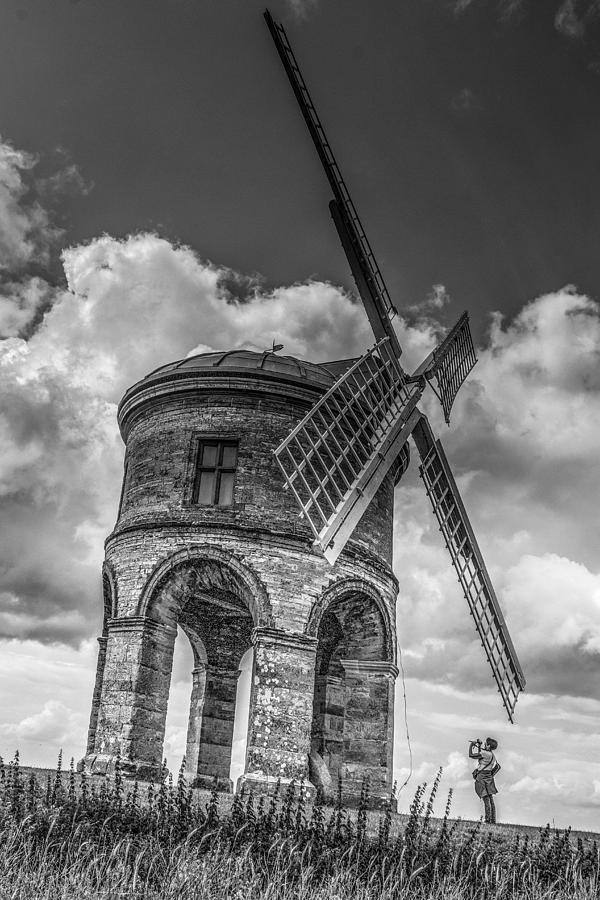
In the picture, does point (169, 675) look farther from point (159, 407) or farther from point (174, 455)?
point (159, 407)

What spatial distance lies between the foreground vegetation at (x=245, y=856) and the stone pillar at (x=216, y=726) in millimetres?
9157

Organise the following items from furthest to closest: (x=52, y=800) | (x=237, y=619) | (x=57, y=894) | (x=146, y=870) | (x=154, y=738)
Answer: (x=237, y=619) < (x=154, y=738) < (x=52, y=800) < (x=146, y=870) < (x=57, y=894)

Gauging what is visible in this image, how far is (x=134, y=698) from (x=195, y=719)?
220 inches

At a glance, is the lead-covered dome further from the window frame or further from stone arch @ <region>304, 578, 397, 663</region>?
stone arch @ <region>304, 578, 397, 663</region>

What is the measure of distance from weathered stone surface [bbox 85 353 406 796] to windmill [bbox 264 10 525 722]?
74 cm

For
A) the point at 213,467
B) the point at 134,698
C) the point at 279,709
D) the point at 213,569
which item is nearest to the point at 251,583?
the point at 213,569

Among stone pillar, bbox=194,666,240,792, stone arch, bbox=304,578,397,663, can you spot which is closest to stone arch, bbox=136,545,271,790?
stone pillar, bbox=194,666,240,792

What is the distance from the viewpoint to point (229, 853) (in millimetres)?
9586

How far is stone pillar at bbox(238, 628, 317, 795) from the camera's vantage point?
591 inches

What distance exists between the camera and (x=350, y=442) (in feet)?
55.1

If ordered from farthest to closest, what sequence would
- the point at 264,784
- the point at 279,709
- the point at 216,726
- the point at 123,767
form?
1. the point at 216,726
2. the point at 279,709
3. the point at 123,767
4. the point at 264,784

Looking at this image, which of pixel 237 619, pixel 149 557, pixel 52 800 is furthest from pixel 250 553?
pixel 52 800

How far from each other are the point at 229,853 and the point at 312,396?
9819mm

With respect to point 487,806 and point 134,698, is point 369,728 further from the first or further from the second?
point 134,698
